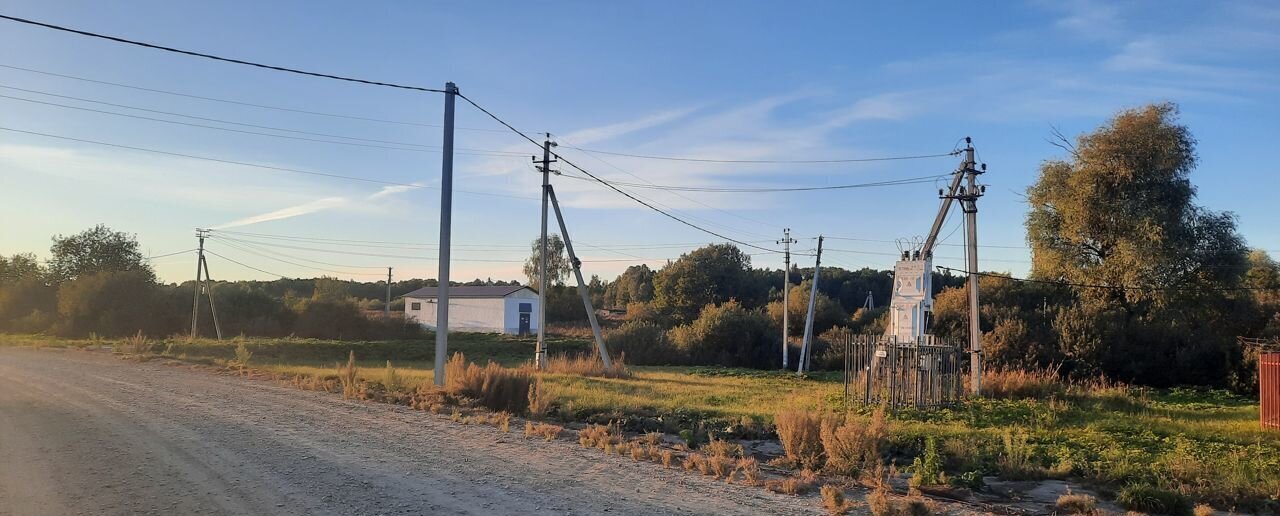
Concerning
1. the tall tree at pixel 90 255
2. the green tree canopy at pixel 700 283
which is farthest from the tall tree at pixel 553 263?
the tall tree at pixel 90 255

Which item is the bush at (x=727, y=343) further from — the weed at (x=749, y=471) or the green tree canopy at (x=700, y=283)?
the weed at (x=749, y=471)

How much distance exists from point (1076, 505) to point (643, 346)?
3448 centimetres

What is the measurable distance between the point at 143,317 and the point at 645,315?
36.1 metres

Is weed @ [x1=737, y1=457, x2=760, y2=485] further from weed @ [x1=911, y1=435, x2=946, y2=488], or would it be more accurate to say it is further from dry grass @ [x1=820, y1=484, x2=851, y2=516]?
weed @ [x1=911, y1=435, x2=946, y2=488]

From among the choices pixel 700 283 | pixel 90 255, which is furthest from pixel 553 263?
pixel 90 255

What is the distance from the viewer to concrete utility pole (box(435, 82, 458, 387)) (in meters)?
15.9

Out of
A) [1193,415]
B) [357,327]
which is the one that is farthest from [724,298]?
[1193,415]

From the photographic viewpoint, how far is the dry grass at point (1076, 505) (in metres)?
7.81

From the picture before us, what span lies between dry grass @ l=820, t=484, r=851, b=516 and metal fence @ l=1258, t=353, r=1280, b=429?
453 inches

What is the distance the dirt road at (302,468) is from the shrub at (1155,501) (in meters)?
3.53

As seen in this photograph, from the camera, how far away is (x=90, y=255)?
58.2 m

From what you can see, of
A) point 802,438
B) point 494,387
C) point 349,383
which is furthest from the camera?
point 349,383

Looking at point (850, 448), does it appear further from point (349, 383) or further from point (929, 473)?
point (349, 383)

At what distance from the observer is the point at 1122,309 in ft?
96.4
